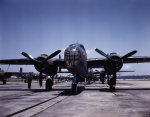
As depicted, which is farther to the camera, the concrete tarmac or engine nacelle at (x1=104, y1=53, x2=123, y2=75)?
engine nacelle at (x1=104, y1=53, x2=123, y2=75)

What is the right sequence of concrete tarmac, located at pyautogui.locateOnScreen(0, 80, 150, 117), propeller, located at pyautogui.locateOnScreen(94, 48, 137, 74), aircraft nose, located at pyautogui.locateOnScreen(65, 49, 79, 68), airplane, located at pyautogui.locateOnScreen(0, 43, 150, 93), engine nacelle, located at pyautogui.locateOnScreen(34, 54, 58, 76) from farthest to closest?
1. engine nacelle, located at pyautogui.locateOnScreen(34, 54, 58, 76)
2. propeller, located at pyautogui.locateOnScreen(94, 48, 137, 74)
3. airplane, located at pyautogui.locateOnScreen(0, 43, 150, 93)
4. aircraft nose, located at pyautogui.locateOnScreen(65, 49, 79, 68)
5. concrete tarmac, located at pyautogui.locateOnScreen(0, 80, 150, 117)

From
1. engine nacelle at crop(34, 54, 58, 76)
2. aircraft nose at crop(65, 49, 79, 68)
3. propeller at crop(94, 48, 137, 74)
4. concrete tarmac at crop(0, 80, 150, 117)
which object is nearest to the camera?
concrete tarmac at crop(0, 80, 150, 117)

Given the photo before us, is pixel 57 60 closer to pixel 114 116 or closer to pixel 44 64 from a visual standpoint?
pixel 44 64

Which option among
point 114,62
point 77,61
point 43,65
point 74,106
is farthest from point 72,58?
point 74,106

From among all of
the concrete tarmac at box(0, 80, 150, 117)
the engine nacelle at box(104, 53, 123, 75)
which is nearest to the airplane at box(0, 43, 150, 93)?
the engine nacelle at box(104, 53, 123, 75)

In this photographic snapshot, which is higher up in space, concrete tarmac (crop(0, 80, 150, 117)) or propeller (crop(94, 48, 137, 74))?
propeller (crop(94, 48, 137, 74))

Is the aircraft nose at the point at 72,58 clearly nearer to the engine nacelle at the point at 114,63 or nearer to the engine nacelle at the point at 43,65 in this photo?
the engine nacelle at the point at 43,65

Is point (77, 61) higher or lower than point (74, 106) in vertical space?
higher

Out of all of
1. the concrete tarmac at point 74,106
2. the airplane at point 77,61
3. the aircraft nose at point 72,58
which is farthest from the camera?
the airplane at point 77,61

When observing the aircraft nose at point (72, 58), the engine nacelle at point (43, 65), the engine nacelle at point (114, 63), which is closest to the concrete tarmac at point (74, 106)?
the aircraft nose at point (72, 58)

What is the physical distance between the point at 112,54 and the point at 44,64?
7754mm

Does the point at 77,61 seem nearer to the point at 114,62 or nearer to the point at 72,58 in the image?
the point at 72,58

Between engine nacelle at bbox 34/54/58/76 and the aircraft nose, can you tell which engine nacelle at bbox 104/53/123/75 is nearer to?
the aircraft nose

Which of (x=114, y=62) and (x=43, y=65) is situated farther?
(x=43, y=65)
